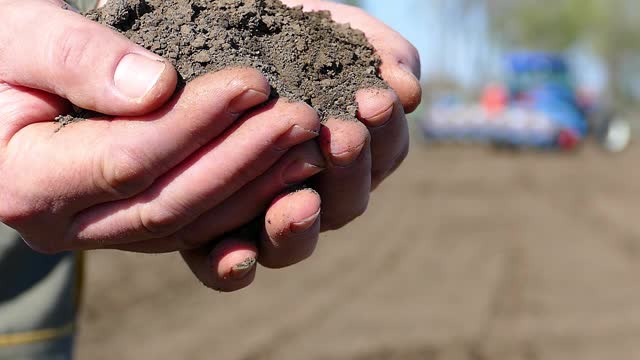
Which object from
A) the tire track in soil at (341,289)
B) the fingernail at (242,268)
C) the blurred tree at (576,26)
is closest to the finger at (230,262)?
the fingernail at (242,268)

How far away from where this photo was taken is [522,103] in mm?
14695

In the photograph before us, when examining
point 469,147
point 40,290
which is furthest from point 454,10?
point 40,290

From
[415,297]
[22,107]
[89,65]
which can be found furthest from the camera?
[415,297]

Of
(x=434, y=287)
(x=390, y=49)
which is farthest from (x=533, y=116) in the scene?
(x=390, y=49)

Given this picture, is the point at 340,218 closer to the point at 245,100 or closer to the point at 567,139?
the point at 245,100

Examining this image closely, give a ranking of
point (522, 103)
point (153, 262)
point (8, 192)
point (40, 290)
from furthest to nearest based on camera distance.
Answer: point (522, 103)
point (153, 262)
point (40, 290)
point (8, 192)

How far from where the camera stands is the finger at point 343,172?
1320 mm

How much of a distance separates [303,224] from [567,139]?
1348 cm

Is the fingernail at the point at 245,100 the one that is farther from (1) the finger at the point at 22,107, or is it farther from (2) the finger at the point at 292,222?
(1) the finger at the point at 22,107

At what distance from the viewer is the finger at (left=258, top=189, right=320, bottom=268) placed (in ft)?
4.29

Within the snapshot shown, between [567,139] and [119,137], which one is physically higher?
[119,137]

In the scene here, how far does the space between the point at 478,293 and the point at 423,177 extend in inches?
268

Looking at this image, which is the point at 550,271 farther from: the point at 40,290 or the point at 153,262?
the point at 40,290

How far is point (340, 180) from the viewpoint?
1.40m
